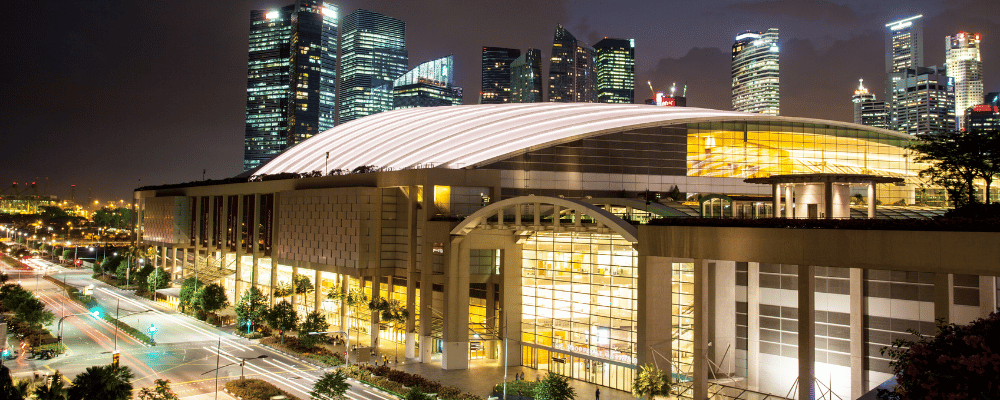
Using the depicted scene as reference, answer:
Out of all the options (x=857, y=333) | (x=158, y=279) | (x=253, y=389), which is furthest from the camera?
(x=158, y=279)

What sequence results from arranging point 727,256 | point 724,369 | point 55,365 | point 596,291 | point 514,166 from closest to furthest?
point 727,256 < point 724,369 < point 596,291 < point 55,365 < point 514,166

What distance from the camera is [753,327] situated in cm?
5066

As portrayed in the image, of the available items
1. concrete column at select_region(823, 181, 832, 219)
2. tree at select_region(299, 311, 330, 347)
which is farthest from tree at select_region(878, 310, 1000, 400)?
tree at select_region(299, 311, 330, 347)

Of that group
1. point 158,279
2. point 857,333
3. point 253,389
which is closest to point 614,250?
point 857,333

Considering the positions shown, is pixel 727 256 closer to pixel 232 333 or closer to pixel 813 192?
pixel 813 192

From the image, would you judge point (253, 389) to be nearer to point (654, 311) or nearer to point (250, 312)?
point (654, 311)

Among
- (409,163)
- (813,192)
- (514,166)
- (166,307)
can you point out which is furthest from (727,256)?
(166,307)

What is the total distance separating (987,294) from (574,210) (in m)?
25.2

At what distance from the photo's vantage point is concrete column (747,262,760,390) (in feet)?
165

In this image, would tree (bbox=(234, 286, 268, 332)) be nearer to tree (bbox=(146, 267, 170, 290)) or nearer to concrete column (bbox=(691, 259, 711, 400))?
tree (bbox=(146, 267, 170, 290))

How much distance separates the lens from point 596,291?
57.2 meters

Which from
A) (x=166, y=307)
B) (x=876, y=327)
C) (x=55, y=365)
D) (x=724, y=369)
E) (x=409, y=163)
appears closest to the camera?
(x=876, y=327)

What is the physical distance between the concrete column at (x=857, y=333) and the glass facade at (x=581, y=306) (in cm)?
1480

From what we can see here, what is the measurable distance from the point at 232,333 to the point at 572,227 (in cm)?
4592
